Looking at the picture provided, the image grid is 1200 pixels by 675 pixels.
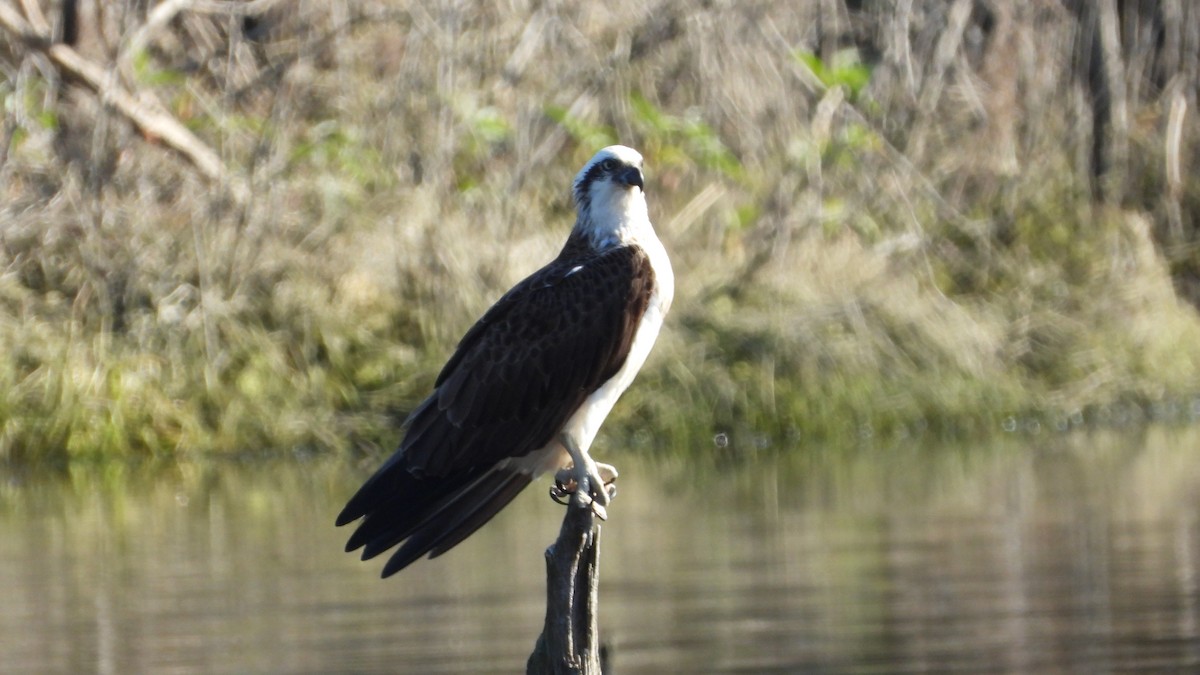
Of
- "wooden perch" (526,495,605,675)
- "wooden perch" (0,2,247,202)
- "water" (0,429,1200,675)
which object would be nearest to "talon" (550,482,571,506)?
"wooden perch" (526,495,605,675)

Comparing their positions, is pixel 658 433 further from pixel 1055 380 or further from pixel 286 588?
pixel 286 588

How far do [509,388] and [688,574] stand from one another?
343cm

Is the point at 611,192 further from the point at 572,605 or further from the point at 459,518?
the point at 572,605

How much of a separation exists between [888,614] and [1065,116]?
9.52m

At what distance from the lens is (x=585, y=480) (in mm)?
6477

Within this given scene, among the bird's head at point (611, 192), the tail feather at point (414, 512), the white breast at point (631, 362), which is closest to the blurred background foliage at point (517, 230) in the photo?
the bird's head at point (611, 192)

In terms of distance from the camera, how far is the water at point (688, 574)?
843 centimetres

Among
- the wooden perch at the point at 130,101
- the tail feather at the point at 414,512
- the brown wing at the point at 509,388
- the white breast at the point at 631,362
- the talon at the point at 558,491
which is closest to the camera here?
the tail feather at the point at 414,512

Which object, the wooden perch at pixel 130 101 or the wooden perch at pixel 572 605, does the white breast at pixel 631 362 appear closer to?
the wooden perch at pixel 572 605

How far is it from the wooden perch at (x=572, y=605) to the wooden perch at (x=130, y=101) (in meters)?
9.63

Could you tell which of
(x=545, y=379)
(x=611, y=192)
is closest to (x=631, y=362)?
(x=545, y=379)

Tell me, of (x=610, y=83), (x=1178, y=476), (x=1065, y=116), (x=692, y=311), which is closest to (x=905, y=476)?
(x=1178, y=476)

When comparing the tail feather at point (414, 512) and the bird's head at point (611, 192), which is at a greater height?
the bird's head at point (611, 192)

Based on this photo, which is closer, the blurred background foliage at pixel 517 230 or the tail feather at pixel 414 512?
the tail feather at pixel 414 512
